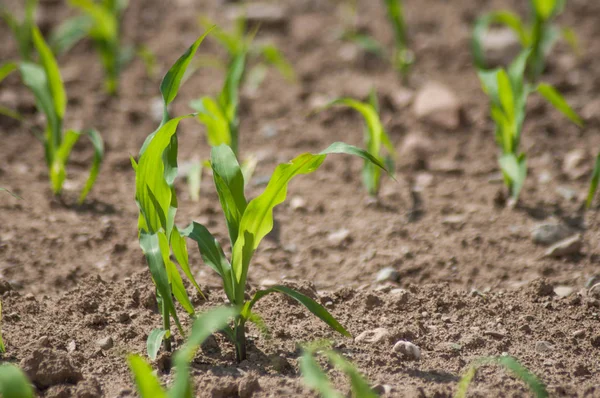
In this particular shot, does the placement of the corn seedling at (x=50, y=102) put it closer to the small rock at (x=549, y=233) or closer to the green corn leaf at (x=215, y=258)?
the green corn leaf at (x=215, y=258)

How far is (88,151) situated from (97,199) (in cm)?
53

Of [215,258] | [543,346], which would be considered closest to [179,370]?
[215,258]

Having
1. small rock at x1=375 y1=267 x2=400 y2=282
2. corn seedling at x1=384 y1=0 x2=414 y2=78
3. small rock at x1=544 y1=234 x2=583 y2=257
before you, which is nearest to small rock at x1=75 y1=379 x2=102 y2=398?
small rock at x1=375 y1=267 x2=400 y2=282

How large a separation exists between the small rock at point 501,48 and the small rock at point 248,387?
271 cm

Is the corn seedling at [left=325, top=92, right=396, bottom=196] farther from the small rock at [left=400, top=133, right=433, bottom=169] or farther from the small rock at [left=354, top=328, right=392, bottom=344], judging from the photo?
the small rock at [left=354, top=328, right=392, bottom=344]

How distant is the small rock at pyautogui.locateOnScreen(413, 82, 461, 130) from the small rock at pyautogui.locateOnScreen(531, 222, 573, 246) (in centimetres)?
98

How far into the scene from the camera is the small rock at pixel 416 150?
2988 millimetres

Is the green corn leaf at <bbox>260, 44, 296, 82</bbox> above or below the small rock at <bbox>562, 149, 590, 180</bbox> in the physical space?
above

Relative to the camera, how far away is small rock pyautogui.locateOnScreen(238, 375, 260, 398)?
1.60m

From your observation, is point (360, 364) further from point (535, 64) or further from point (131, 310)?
point (535, 64)

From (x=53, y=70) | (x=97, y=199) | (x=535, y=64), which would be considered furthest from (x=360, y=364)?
(x=535, y=64)

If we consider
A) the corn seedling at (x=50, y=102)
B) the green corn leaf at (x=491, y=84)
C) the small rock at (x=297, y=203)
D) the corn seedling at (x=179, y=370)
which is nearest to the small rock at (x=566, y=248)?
the green corn leaf at (x=491, y=84)

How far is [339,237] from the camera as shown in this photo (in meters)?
2.50

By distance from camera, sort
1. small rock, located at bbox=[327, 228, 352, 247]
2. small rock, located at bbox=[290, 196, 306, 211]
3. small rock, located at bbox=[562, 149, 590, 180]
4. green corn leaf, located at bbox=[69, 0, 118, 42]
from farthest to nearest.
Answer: green corn leaf, located at bbox=[69, 0, 118, 42], small rock, located at bbox=[562, 149, 590, 180], small rock, located at bbox=[290, 196, 306, 211], small rock, located at bbox=[327, 228, 352, 247]
